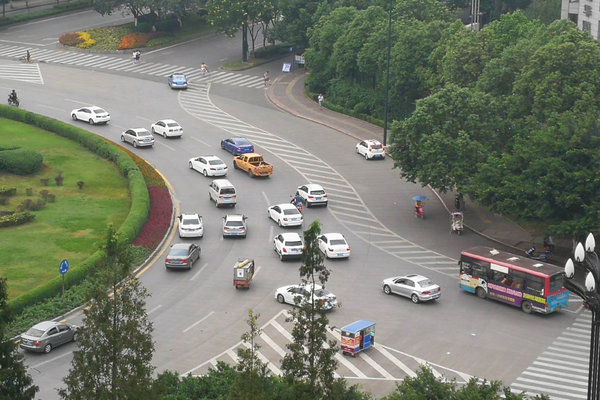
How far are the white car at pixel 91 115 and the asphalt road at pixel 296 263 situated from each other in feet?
2.72

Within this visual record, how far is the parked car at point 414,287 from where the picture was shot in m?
59.6

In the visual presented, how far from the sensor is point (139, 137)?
8825 cm

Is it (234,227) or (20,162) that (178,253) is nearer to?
(234,227)

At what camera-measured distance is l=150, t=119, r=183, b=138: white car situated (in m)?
91.0

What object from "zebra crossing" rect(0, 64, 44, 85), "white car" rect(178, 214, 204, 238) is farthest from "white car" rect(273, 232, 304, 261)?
"zebra crossing" rect(0, 64, 44, 85)

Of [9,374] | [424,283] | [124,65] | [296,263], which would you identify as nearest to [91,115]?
[124,65]

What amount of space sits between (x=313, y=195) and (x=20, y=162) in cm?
2336

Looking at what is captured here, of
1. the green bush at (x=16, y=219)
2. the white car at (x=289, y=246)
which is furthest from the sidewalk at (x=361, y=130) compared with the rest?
the green bush at (x=16, y=219)

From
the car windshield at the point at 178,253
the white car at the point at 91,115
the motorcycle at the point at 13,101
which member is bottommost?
the car windshield at the point at 178,253

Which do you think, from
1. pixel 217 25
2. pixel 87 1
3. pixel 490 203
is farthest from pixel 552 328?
pixel 87 1

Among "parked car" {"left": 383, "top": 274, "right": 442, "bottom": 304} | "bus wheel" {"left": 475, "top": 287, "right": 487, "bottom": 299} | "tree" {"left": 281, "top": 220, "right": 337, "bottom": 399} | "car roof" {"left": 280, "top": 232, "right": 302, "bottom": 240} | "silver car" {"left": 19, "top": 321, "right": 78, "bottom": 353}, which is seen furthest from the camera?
"car roof" {"left": 280, "top": 232, "right": 302, "bottom": 240}

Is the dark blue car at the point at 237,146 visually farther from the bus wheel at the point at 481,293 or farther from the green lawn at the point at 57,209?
the bus wheel at the point at 481,293

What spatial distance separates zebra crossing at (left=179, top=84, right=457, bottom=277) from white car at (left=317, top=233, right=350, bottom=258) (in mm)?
3519

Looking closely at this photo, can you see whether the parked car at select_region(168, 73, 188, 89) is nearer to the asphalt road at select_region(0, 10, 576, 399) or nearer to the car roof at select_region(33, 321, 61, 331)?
the asphalt road at select_region(0, 10, 576, 399)
